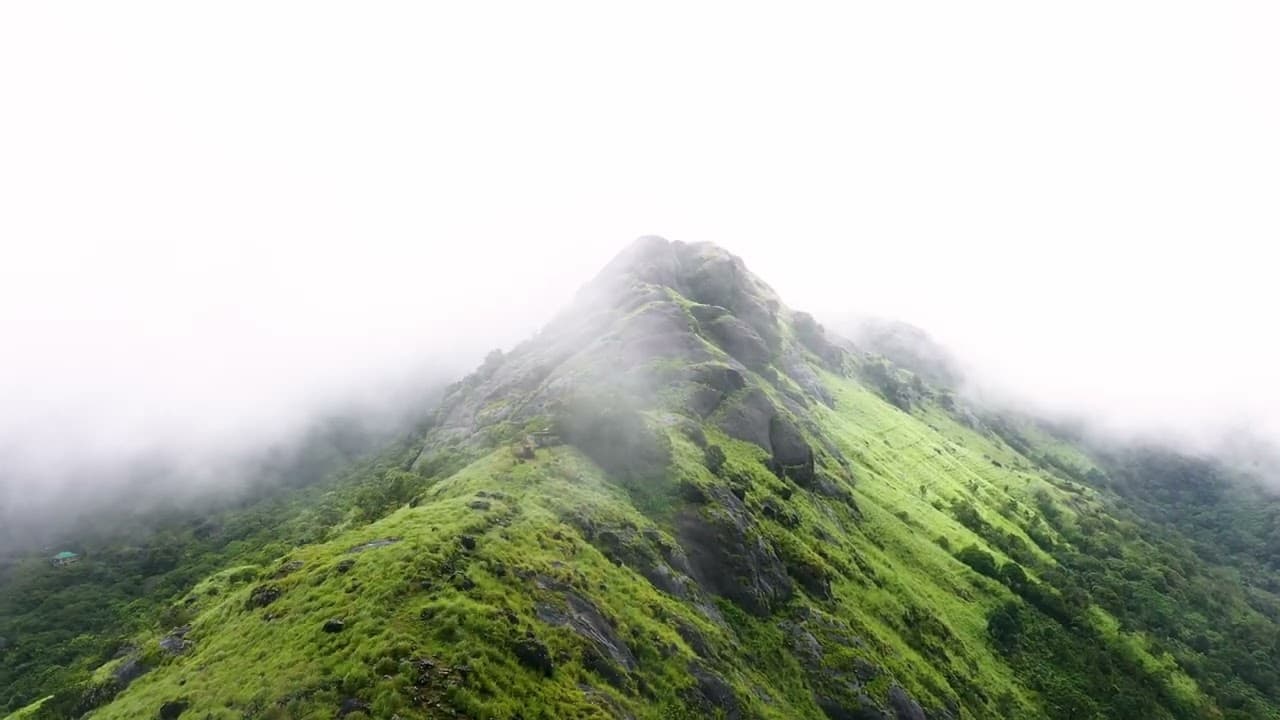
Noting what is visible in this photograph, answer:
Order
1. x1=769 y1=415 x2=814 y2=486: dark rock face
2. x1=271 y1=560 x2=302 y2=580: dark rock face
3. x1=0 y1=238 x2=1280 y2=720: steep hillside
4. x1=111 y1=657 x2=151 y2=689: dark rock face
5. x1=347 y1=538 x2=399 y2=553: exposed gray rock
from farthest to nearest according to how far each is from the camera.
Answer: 1. x1=769 y1=415 x2=814 y2=486: dark rock face
2. x1=347 y1=538 x2=399 y2=553: exposed gray rock
3. x1=271 y1=560 x2=302 y2=580: dark rock face
4. x1=111 y1=657 x2=151 y2=689: dark rock face
5. x1=0 y1=238 x2=1280 y2=720: steep hillside

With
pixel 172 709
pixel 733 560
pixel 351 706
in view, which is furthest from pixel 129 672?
pixel 733 560

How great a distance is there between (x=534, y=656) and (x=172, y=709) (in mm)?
20891

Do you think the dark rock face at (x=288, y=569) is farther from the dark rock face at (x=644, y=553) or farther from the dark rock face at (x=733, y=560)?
the dark rock face at (x=733, y=560)

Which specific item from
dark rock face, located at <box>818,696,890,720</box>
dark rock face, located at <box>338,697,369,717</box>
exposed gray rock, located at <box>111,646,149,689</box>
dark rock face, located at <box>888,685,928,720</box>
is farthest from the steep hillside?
dark rock face, located at <box>888,685,928,720</box>

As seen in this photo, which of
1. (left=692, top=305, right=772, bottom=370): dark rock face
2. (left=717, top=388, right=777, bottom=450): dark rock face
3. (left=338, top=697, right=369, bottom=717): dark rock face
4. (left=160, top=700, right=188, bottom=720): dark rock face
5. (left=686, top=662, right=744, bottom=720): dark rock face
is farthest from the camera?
(left=692, top=305, right=772, bottom=370): dark rock face

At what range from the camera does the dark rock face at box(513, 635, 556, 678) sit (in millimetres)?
39531

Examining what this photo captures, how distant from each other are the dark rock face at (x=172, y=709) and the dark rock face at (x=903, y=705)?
6004 cm

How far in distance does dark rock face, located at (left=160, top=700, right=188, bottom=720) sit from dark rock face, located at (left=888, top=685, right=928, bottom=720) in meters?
60.0

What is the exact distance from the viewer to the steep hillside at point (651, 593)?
1534 inches

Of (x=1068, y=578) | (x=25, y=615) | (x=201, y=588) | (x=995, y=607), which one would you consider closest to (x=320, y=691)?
(x=201, y=588)

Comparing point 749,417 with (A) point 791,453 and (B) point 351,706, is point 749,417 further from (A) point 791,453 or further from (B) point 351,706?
(B) point 351,706

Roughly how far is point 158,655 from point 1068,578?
173534 mm

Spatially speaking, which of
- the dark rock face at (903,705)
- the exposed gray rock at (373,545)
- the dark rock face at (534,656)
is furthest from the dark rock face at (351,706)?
the dark rock face at (903,705)

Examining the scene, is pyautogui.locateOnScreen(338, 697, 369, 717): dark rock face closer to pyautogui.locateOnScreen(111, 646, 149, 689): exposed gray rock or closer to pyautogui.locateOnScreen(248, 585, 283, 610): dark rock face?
pyautogui.locateOnScreen(248, 585, 283, 610): dark rock face
